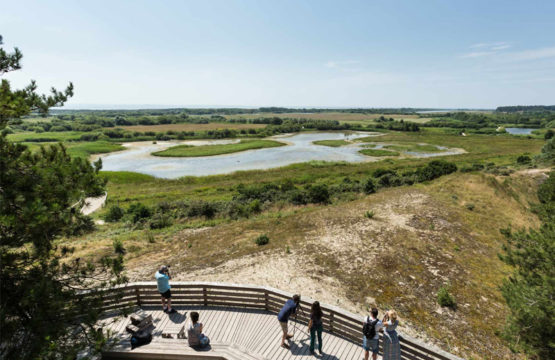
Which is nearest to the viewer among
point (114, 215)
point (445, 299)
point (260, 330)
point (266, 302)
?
point (260, 330)

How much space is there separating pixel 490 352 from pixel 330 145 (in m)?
84.7

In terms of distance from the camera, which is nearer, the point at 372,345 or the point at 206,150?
the point at 372,345

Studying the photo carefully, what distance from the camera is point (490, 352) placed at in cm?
911

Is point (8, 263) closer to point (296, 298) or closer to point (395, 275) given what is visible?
point (296, 298)

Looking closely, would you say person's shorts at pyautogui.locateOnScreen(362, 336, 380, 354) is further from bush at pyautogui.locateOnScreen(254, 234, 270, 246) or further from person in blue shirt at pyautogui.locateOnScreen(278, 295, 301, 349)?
bush at pyautogui.locateOnScreen(254, 234, 270, 246)

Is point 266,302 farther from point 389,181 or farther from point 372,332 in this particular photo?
point 389,181

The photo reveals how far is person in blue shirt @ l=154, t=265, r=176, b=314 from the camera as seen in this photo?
8.21 meters

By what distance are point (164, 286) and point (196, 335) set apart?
2.09 meters

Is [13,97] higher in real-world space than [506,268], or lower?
higher

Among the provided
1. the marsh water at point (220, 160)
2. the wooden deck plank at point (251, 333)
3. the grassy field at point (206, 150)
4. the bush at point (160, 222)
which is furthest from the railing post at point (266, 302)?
the grassy field at point (206, 150)

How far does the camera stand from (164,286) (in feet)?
27.3

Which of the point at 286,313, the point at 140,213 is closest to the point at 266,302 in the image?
the point at 286,313

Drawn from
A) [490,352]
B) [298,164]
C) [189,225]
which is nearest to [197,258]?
[189,225]

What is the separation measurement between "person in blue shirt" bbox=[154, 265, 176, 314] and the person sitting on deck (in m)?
1.79
